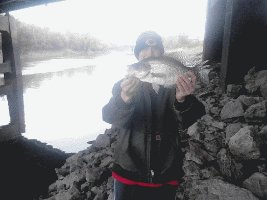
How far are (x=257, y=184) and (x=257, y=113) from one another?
3.72ft

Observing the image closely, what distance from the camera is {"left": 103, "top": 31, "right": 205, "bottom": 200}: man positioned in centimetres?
245

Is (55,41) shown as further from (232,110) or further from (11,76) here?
(232,110)

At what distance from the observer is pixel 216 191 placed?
136 inches

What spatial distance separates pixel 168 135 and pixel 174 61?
659mm

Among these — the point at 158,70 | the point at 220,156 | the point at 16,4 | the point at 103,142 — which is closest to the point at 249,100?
the point at 220,156

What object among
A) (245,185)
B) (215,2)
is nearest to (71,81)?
(215,2)

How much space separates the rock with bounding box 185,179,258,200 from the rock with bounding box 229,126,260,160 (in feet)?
1.47

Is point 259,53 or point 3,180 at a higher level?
point 259,53

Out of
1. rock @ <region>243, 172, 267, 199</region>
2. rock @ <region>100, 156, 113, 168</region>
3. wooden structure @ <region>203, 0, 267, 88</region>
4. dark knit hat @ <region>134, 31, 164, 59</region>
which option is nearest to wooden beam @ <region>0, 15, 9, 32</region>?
rock @ <region>100, 156, 113, 168</region>

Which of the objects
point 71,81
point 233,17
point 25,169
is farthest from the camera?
point 71,81

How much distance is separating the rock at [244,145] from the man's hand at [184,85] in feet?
5.48

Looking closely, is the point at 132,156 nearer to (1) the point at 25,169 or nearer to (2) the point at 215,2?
(2) the point at 215,2

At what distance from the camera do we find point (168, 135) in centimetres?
252

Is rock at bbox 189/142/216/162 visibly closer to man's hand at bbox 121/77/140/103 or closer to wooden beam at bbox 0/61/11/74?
man's hand at bbox 121/77/140/103
